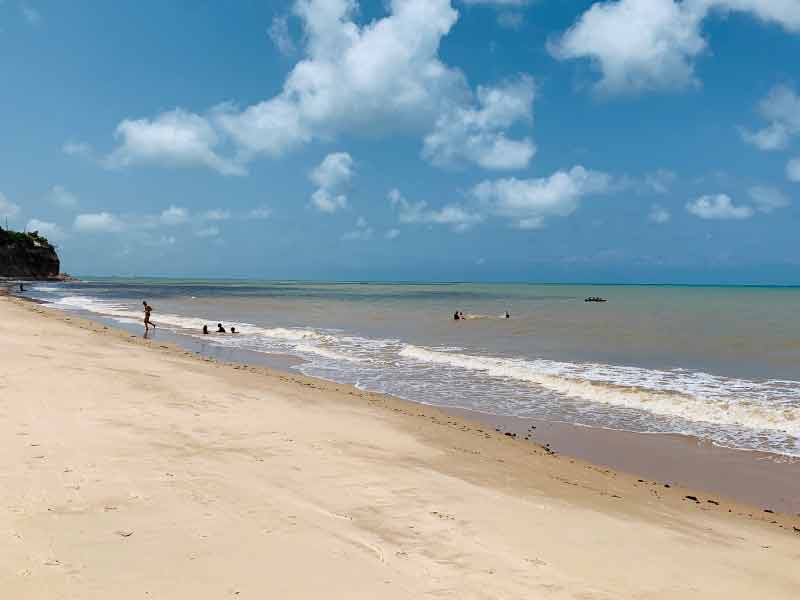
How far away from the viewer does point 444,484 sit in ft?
21.5

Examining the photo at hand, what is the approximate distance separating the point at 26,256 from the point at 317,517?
13914 centimetres

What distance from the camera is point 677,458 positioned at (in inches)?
383

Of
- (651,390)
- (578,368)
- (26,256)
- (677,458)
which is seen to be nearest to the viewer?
(677,458)

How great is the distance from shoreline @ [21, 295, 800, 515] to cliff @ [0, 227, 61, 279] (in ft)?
429

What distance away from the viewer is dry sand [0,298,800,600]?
397 centimetres

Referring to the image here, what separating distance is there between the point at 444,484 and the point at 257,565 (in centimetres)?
300

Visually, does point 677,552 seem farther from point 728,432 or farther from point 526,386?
point 526,386

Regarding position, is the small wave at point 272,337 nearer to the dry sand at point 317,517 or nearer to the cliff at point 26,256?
the dry sand at point 317,517

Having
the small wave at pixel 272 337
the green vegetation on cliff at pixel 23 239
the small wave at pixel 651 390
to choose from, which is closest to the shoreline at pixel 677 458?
the small wave at pixel 651 390

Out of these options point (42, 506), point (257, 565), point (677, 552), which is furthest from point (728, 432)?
point (42, 506)

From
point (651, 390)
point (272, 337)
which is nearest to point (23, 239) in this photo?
point (272, 337)

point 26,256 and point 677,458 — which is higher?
point 26,256

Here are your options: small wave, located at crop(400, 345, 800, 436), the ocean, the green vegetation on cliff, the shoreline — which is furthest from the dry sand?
the green vegetation on cliff

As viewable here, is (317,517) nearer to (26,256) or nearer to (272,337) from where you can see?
(272,337)
